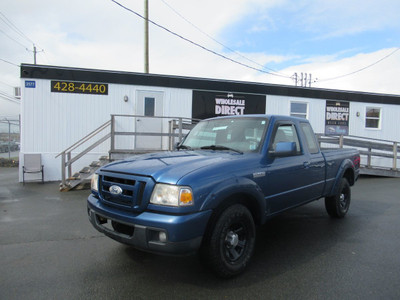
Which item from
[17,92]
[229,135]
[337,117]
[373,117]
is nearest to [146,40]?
[17,92]

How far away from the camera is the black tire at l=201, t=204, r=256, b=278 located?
2.73 metres

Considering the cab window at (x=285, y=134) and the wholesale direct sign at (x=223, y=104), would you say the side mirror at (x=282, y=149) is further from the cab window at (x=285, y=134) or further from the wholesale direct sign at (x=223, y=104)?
the wholesale direct sign at (x=223, y=104)

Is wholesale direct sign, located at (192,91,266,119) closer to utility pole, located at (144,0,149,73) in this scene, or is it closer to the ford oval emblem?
utility pole, located at (144,0,149,73)

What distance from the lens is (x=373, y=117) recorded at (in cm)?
1315

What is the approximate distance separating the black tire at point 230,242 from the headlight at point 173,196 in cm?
46

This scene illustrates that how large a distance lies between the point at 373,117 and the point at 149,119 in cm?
1040

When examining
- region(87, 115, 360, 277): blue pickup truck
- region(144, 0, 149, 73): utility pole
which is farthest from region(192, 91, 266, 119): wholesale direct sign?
region(87, 115, 360, 277): blue pickup truck

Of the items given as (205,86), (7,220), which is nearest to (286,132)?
(7,220)

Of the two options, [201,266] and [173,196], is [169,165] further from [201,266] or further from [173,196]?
[201,266]

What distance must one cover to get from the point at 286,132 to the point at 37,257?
3714 millimetres

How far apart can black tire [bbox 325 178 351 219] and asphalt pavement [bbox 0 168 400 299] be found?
15 centimetres

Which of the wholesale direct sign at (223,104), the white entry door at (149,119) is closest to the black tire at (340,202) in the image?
the wholesale direct sign at (223,104)

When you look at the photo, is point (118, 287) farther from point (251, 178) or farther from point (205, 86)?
point (205, 86)

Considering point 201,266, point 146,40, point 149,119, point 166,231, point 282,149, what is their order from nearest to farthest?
1. point 166,231
2. point 201,266
3. point 282,149
4. point 149,119
5. point 146,40
